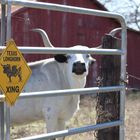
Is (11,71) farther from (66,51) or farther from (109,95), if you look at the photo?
(109,95)

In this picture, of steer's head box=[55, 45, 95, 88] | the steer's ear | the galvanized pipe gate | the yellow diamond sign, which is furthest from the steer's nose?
the yellow diamond sign

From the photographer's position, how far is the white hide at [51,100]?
26.7 ft

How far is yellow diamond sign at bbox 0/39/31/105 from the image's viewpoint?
4.55m

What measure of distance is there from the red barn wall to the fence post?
42.0 feet

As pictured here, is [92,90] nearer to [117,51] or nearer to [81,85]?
[117,51]

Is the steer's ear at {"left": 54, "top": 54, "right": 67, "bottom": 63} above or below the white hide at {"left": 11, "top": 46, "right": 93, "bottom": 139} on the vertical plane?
above

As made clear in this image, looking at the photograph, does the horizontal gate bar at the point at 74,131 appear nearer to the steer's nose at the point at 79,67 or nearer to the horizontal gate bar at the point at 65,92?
the horizontal gate bar at the point at 65,92

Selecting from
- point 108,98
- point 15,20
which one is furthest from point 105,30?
point 108,98

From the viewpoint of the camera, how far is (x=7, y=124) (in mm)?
4598

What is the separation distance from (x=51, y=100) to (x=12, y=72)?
11.6 ft

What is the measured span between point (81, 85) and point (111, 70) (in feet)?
6.61

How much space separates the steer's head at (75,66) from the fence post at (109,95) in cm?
113

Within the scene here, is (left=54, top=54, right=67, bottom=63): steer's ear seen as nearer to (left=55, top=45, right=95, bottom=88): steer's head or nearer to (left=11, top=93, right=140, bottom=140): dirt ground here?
(left=55, top=45, right=95, bottom=88): steer's head

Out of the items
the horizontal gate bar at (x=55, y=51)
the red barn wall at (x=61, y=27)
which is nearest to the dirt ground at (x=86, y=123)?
the horizontal gate bar at (x=55, y=51)
